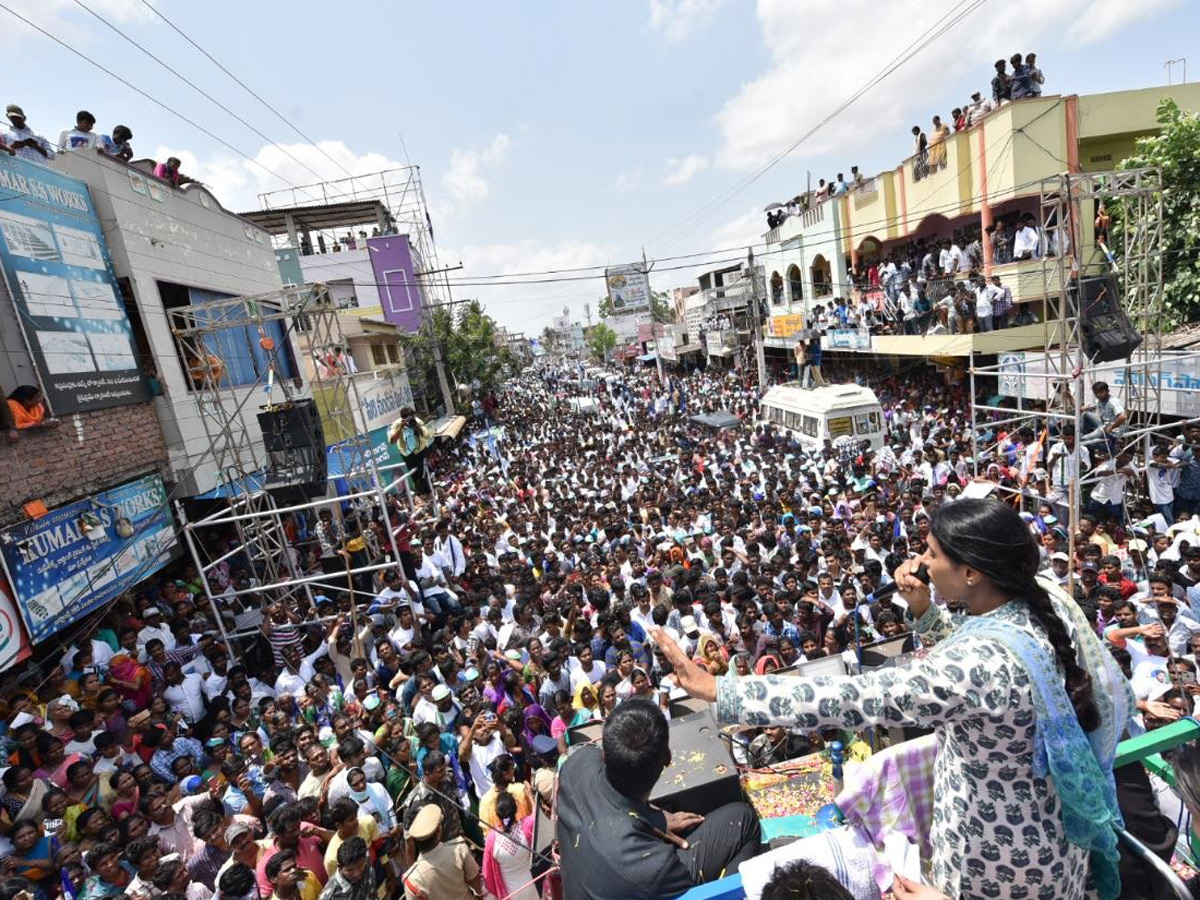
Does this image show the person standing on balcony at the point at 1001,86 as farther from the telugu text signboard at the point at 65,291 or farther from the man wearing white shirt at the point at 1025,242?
the telugu text signboard at the point at 65,291

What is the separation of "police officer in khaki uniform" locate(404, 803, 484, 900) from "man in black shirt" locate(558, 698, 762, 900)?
216 cm

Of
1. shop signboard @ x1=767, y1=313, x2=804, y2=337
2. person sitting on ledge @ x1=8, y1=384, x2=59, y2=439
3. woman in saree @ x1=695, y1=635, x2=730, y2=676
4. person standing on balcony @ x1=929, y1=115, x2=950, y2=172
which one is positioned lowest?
woman in saree @ x1=695, y1=635, x2=730, y2=676

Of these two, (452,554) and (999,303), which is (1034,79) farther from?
(452,554)

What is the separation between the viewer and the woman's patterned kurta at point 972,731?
4.55 ft

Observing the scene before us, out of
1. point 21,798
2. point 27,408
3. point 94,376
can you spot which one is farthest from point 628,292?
point 21,798

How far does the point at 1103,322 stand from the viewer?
7621 mm

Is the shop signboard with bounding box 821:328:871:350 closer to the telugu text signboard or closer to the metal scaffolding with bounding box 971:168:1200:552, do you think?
the metal scaffolding with bounding box 971:168:1200:552

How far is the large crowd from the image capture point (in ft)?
13.0

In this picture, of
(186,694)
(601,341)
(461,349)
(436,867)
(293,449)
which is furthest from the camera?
(601,341)

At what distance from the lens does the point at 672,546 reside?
9367 mm

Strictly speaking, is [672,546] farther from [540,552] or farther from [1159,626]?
[1159,626]

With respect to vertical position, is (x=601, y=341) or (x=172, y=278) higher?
(x=172, y=278)

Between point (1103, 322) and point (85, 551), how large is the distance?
12.4 m

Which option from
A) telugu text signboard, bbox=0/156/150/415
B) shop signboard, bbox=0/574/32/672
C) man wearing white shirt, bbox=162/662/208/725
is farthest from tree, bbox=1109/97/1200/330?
shop signboard, bbox=0/574/32/672
